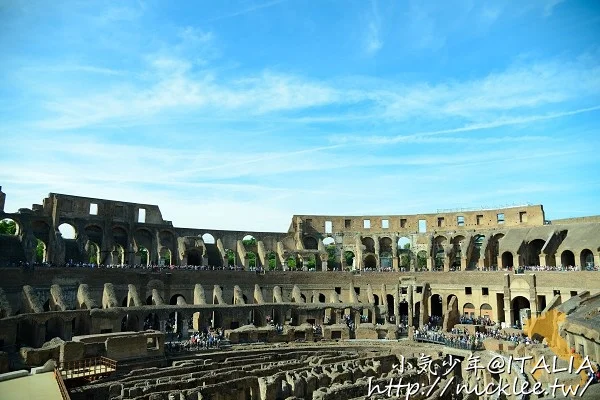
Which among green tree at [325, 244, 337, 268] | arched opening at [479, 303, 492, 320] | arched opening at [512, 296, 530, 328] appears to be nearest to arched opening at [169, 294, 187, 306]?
green tree at [325, 244, 337, 268]

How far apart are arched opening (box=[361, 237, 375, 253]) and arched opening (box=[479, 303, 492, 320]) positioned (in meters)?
13.0

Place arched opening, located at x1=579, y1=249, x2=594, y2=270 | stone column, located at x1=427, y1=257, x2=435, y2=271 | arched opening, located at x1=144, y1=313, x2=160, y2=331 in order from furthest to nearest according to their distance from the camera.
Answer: stone column, located at x1=427, y1=257, x2=435, y2=271
arched opening, located at x1=579, y1=249, x2=594, y2=270
arched opening, located at x1=144, y1=313, x2=160, y2=331

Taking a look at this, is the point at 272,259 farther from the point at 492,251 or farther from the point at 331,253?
the point at 492,251

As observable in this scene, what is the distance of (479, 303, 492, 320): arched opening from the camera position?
41138mm

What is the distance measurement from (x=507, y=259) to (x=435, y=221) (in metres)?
7.91

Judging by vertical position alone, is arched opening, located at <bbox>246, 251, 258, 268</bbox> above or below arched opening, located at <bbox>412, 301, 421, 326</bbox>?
above

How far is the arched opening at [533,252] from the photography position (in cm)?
4344

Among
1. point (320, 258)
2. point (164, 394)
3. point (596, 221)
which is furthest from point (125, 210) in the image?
point (596, 221)

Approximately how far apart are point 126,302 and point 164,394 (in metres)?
19.2

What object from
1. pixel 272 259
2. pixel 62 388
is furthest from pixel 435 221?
pixel 62 388

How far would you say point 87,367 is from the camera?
24.4 m

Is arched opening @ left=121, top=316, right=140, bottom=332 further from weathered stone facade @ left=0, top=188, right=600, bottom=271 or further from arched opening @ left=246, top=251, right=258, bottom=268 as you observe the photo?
arched opening @ left=246, top=251, right=258, bottom=268

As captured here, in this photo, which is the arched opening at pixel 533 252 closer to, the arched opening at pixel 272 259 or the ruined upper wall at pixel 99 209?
the arched opening at pixel 272 259

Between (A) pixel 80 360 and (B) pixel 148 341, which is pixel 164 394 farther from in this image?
(B) pixel 148 341
